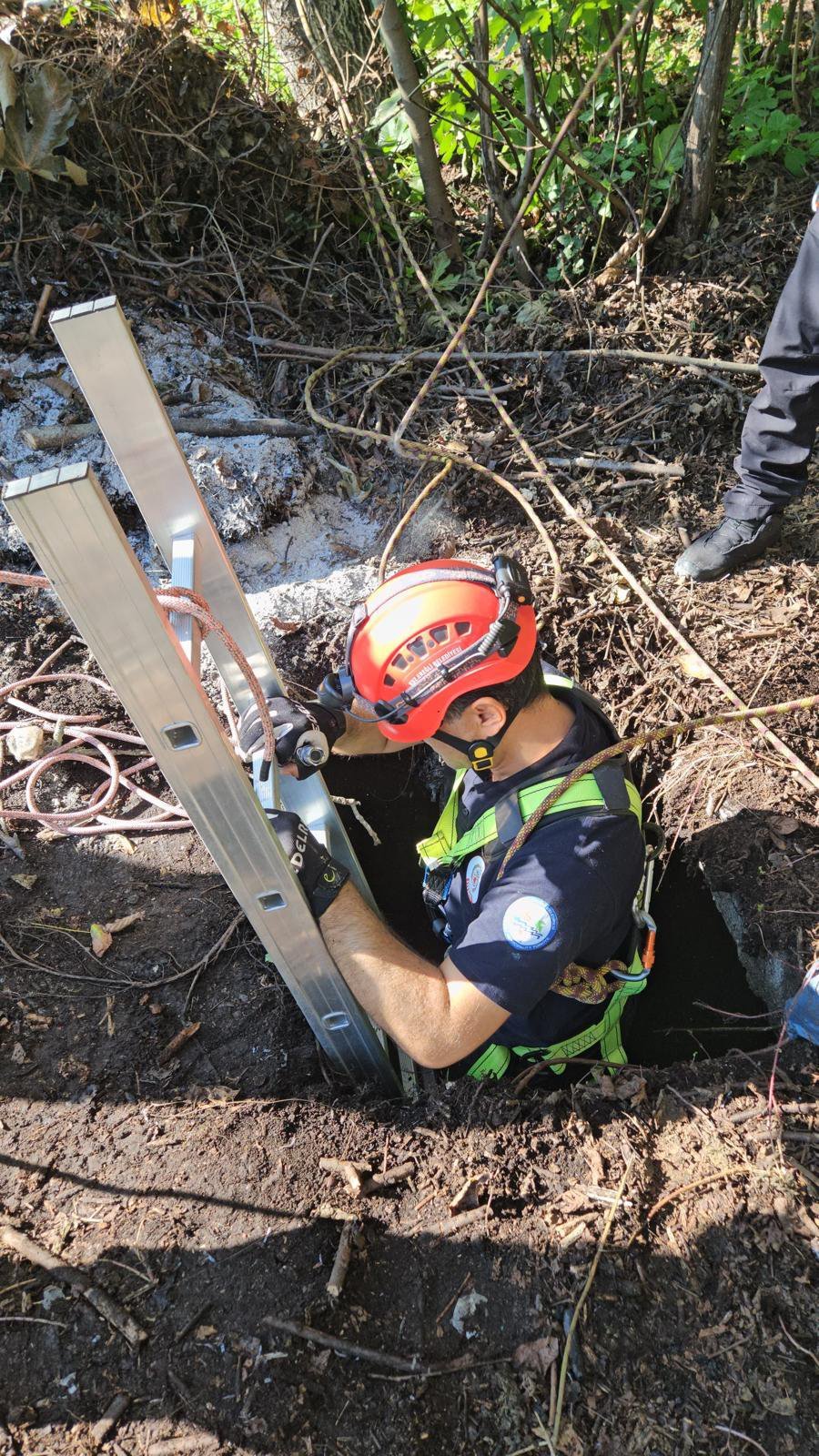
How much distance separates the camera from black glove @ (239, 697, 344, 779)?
85.2 inches

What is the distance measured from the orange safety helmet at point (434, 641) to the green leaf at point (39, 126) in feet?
11.7

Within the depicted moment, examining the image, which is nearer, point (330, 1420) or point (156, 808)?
point (330, 1420)

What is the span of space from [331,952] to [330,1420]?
0.96m

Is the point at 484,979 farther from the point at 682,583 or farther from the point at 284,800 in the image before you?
the point at 682,583

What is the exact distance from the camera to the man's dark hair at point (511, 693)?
2.16m

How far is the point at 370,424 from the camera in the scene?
452 cm

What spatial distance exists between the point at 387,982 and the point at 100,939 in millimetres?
1257

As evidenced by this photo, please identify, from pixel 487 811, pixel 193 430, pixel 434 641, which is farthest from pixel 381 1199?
pixel 193 430

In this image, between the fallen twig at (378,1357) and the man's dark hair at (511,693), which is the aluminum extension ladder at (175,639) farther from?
the fallen twig at (378,1357)

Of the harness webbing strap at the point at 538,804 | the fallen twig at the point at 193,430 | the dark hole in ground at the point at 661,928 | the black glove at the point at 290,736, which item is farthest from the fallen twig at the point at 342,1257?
the fallen twig at the point at 193,430

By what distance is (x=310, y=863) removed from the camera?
204cm

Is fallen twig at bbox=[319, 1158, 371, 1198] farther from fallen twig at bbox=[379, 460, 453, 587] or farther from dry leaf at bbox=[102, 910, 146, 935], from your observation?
fallen twig at bbox=[379, 460, 453, 587]

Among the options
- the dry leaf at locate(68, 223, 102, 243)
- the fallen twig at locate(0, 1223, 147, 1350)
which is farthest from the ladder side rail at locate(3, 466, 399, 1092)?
the dry leaf at locate(68, 223, 102, 243)

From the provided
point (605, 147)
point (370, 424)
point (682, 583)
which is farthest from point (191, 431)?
point (605, 147)
